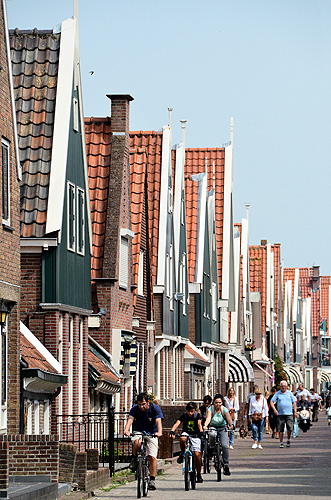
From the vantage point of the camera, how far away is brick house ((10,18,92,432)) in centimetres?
2275

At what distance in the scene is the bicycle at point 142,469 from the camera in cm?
1845

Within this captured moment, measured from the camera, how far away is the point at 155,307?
3519 cm

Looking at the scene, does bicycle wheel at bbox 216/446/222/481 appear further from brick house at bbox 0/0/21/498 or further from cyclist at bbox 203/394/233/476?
brick house at bbox 0/0/21/498

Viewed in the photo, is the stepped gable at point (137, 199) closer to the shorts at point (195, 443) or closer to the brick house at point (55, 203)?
the brick house at point (55, 203)

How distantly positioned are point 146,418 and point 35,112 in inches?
286

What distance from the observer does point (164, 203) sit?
35.9 m

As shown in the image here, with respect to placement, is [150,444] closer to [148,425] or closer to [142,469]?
[148,425]

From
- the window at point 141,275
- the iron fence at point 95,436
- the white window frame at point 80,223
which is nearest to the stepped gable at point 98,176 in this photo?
the white window frame at point 80,223

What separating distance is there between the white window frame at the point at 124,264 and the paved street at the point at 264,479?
485 cm

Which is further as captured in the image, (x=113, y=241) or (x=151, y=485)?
(x=113, y=241)

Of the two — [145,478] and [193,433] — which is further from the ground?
[193,433]

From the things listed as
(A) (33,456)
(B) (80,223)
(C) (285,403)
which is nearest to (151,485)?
(A) (33,456)

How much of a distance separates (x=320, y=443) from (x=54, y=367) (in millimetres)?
15648

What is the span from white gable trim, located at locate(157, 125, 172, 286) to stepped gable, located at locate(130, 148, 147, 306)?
299cm
